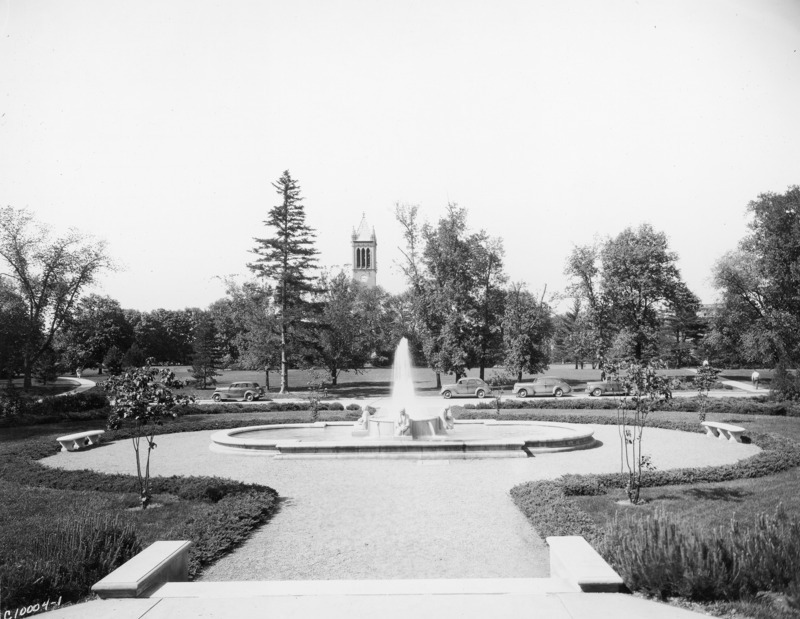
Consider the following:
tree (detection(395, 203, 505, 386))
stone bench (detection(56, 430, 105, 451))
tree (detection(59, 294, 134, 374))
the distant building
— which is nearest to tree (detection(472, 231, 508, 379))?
tree (detection(395, 203, 505, 386))

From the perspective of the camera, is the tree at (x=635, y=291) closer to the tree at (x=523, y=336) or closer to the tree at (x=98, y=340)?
the tree at (x=523, y=336)

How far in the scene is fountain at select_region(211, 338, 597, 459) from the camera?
1541 centimetres

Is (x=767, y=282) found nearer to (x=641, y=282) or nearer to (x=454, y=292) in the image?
(x=641, y=282)

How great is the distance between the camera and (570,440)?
16594mm

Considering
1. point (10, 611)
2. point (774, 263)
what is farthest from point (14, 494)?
point (774, 263)

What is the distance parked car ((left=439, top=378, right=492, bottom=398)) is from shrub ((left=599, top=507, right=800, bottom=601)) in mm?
31197

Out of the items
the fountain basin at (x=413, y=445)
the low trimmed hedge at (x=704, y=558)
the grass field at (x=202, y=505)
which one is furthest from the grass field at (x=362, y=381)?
the low trimmed hedge at (x=704, y=558)

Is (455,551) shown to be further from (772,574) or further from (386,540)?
(772,574)

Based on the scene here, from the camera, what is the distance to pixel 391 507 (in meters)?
10.6

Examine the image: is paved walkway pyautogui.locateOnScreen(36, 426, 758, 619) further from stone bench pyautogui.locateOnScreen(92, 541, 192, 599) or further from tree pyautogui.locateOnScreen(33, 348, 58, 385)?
tree pyautogui.locateOnScreen(33, 348, 58, 385)

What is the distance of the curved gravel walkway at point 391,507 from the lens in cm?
757

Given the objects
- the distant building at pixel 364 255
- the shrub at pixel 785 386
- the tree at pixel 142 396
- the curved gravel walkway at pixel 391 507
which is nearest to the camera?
the curved gravel walkway at pixel 391 507

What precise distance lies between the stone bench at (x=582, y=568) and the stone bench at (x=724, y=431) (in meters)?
14.5

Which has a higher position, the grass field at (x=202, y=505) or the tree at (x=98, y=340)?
the tree at (x=98, y=340)
